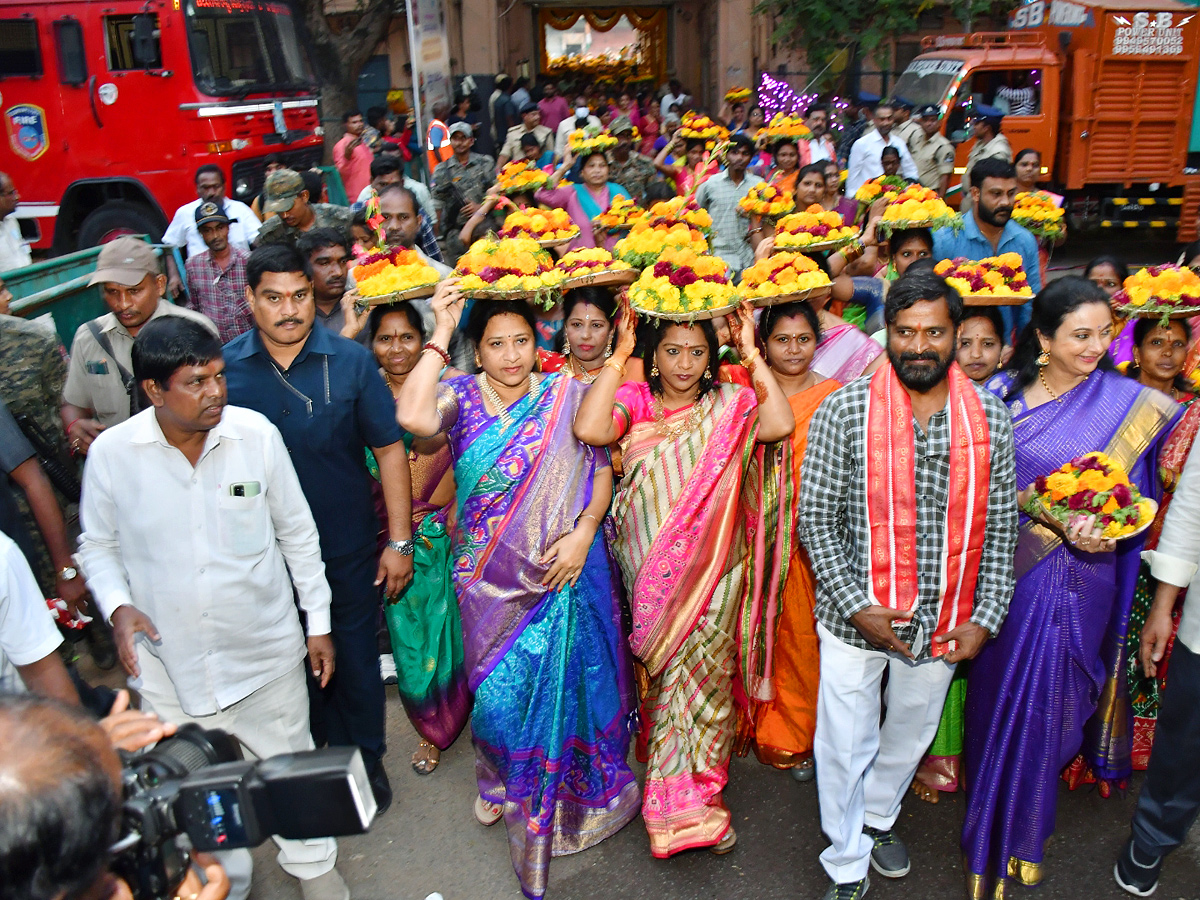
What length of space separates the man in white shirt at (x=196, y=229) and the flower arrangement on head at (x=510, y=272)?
15.5ft

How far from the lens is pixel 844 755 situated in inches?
121

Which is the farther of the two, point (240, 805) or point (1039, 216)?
point (1039, 216)

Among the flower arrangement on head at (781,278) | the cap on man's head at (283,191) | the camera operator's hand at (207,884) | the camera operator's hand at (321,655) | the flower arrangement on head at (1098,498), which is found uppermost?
the cap on man's head at (283,191)

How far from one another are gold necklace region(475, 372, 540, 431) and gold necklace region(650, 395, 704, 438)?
0.42 m

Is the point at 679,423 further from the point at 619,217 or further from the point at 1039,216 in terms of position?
the point at 1039,216

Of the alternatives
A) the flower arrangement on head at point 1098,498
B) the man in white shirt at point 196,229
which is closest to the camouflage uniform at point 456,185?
the man in white shirt at point 196,229

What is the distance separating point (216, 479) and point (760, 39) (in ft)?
68.7

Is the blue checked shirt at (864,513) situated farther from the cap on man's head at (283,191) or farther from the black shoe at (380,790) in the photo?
the cap on man's head at (283,191)

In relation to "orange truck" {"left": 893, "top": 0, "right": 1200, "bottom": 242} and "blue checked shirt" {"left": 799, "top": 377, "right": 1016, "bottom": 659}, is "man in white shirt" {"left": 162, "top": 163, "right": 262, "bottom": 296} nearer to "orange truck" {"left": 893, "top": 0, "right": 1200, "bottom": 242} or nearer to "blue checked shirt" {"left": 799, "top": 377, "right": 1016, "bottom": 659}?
"blue checked shirt" {"left": 799, "top": 377, "right": 1016, "bottom": 659}

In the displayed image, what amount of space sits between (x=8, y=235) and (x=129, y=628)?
5.62 metres

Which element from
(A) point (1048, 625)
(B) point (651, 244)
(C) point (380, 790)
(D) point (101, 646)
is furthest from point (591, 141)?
(A) point (1048, 625)

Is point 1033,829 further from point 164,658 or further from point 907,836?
point 164,658

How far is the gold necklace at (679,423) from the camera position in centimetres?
344

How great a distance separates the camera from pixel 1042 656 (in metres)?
3.13
